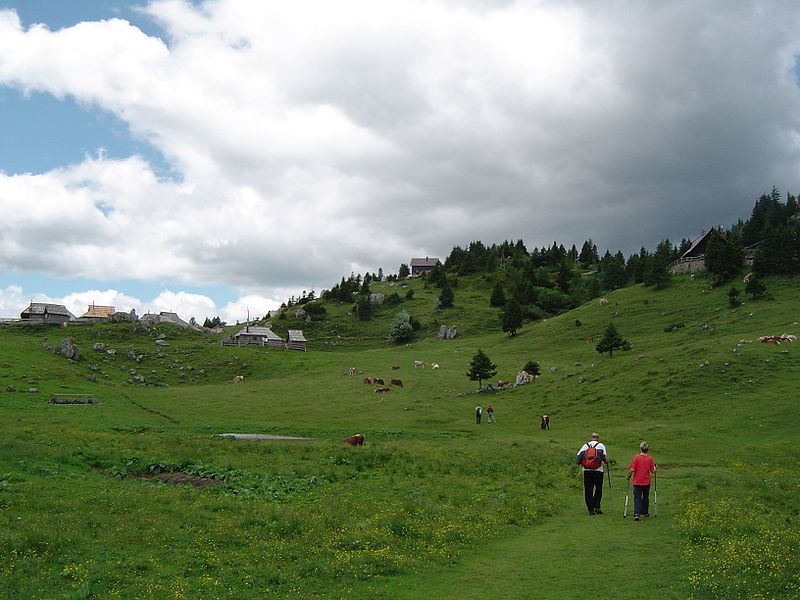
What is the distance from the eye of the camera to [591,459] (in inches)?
811

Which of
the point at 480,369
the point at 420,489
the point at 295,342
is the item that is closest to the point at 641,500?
the point at 420,489

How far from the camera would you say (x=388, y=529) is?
56.5 feet

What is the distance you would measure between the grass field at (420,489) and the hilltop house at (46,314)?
68.0 meters

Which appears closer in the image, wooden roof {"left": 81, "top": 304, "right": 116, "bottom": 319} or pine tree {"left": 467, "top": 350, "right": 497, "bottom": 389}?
pine tree {"left": 467, "top": 350, "right": 497, "bottom": 389}

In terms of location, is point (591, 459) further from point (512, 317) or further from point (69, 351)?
point (69, 351)

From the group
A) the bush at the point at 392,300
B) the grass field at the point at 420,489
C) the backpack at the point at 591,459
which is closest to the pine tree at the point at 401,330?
the bush at the point at 392,300

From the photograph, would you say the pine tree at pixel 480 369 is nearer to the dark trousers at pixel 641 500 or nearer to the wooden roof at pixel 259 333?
the dark trousers at pixel 641 500

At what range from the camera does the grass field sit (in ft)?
43.7

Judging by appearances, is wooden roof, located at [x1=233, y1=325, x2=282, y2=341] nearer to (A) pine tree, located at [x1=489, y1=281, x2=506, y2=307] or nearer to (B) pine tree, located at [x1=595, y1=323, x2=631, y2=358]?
(A) pine tree, located at [x1=489, y1=281, x2=506, y2=307]

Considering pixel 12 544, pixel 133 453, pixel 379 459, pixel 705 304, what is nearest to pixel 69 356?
pixel 133 453

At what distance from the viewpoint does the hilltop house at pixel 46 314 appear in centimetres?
13575

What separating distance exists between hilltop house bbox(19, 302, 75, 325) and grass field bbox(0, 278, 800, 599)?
68.0m

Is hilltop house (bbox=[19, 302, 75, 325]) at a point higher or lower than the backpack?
higher

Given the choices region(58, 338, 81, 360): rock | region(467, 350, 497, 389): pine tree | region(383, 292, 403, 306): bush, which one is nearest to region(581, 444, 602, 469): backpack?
region(467, 350, 497, 389): pine tree
